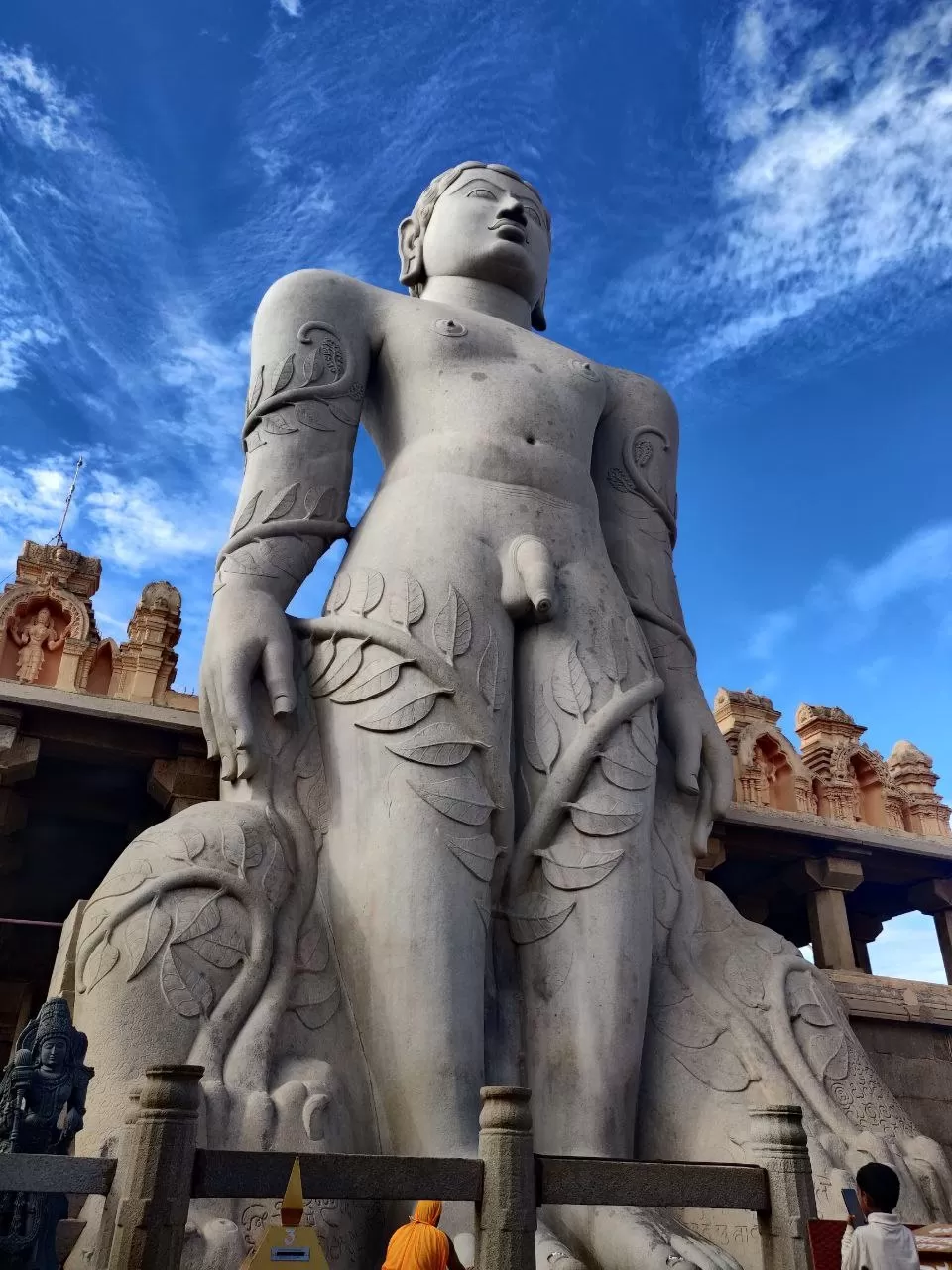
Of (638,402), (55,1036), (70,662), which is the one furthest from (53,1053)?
(70,662)

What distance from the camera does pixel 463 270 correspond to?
4.96m

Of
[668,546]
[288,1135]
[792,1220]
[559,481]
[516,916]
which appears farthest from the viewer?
[668,546]

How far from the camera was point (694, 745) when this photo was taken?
4.28 metres

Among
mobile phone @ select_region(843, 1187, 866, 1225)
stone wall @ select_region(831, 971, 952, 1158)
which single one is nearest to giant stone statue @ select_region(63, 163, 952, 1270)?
mobile phone @ select_region(843, 1187, 866, 1225)

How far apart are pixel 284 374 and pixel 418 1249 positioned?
10.3ft

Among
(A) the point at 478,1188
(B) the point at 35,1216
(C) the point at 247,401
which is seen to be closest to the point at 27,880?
(C) the point at 247,401

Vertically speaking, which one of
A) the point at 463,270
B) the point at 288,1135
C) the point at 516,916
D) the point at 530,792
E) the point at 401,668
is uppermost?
the point at 463,270

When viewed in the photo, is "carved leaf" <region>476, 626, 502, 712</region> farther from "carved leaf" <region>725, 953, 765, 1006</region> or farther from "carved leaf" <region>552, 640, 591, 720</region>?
"carved leaf" <region>725, 953, 765, 1006</region>

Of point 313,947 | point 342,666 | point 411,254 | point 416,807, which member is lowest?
point 313,947

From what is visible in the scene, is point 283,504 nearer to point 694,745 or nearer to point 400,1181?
point 694,745

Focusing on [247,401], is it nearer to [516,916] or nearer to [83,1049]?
[516,916]

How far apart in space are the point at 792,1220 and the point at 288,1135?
1.29 meters

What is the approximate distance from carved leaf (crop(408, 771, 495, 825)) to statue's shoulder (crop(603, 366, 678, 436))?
216cm

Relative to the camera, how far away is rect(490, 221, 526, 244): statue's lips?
4906 millimetres
